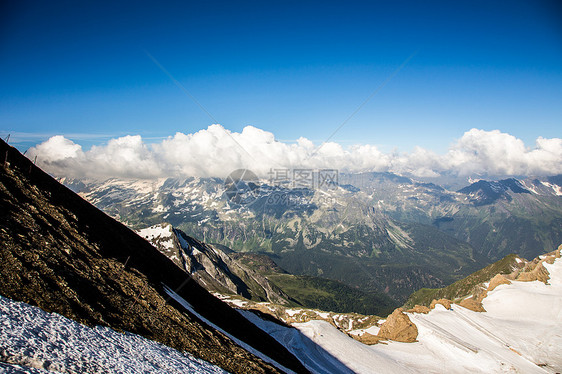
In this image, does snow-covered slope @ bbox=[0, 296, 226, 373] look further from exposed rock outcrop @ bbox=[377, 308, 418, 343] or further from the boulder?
the boulder

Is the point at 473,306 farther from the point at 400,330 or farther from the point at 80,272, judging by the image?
the point at 80,272

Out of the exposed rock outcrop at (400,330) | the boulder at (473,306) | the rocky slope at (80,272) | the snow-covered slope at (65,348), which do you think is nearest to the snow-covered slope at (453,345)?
the exposed rock outcrop at (400,330)

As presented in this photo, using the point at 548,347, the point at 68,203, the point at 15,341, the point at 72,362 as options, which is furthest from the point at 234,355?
the point at 548,347

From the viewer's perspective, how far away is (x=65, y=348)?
39.1 ft

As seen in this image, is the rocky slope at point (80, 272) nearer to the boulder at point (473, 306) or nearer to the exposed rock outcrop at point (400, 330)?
the exposed rock outcrop at point (400, 330)

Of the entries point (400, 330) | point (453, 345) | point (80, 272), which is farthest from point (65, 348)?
point (400, 330)

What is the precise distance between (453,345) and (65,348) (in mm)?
90991

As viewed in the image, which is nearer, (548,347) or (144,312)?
(144,312)

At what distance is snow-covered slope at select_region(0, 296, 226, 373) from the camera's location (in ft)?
33.4

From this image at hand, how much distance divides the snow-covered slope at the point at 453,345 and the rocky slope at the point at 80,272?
3238 cm

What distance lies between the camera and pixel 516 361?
2702 inches

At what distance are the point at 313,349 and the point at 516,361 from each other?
5895cm

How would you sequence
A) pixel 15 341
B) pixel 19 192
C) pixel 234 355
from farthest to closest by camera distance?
pixel 234 355, pixel 19 192, pixel 15 341

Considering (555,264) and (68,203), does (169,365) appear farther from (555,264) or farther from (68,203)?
(555,264)
